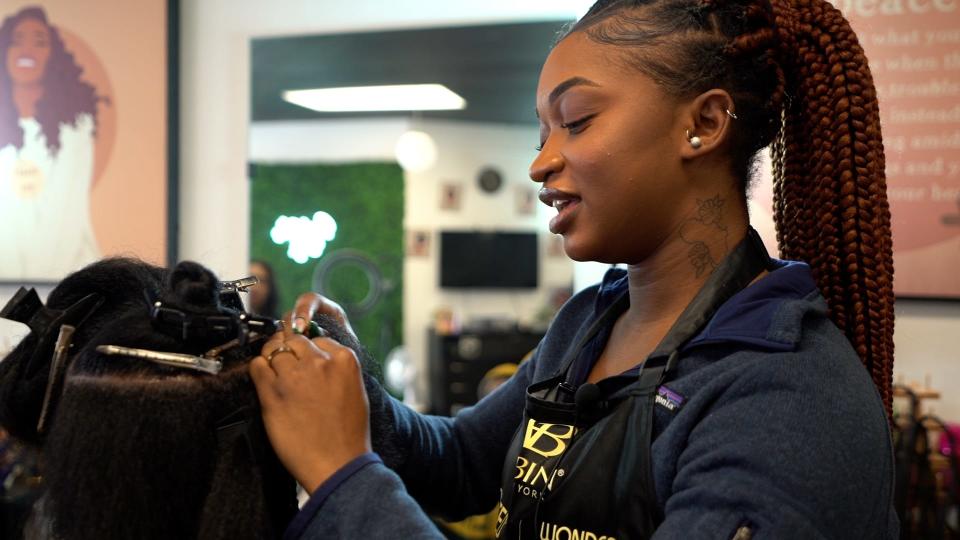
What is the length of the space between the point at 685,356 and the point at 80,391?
0.59 m

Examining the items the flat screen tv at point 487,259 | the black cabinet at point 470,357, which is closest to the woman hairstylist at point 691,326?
the black cabinet at point 470,357

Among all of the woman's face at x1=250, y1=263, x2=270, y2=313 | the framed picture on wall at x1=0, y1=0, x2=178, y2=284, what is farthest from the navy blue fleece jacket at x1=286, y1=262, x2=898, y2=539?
the woman's face at x1=250, y1=263, x2=270, y2=313

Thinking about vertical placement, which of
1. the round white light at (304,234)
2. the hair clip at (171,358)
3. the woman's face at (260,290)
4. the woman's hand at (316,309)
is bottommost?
the woman's face at (260,290)

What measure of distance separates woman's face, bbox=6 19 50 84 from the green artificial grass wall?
15.8 ft

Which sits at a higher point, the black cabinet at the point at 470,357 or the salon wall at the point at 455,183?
the salon wall at the point at 455,183

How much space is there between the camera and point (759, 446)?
0.65 m

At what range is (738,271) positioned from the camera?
33.5 inches

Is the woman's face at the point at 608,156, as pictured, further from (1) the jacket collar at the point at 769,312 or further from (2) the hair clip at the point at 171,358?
(2) the hair clip at the point at 171,358

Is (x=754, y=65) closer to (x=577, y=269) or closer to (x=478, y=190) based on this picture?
(x=577, y=269)

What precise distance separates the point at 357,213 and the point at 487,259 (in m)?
1.29

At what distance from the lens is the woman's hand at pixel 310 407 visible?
2.30 ft

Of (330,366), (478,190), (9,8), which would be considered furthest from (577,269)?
(478,190)

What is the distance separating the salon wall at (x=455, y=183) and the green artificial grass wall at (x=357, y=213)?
93mm

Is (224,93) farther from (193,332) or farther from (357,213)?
(357,213)
